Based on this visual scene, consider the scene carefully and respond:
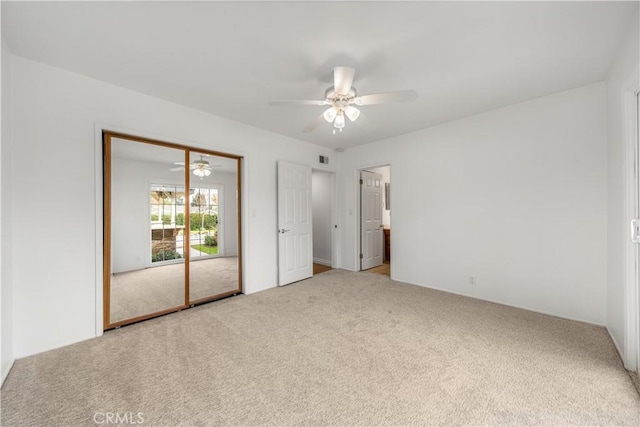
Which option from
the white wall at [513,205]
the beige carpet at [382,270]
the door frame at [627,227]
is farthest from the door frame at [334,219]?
the door frame at [627,227]

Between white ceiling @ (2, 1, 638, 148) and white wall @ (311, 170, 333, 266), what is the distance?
3.01 metres

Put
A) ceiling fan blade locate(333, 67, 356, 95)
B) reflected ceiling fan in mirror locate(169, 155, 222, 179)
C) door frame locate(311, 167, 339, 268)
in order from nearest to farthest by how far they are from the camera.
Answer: ceiling fan blade locate(333, 67, 356, 95) < reflected ceiling fan in mirror locate(169, 155, 222, 179) < door frame locate(311, 167, 339, 268)

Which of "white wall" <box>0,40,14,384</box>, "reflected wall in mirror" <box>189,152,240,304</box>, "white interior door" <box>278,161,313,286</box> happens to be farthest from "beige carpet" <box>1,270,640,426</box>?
"white interior door" <box>278,161,313,286</box>

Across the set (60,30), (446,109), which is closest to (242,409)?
(60,30)

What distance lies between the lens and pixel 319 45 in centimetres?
197

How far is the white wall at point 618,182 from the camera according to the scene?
188cm

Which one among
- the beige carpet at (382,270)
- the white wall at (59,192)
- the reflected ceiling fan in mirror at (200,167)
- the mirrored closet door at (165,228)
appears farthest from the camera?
the beige carpet at (382,270)

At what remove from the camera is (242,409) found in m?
1.55

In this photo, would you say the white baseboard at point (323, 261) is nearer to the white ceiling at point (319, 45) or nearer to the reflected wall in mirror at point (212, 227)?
the reflected wall in mirror at point (212, 227)

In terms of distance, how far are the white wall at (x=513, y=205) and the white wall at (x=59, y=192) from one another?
3.80 meters

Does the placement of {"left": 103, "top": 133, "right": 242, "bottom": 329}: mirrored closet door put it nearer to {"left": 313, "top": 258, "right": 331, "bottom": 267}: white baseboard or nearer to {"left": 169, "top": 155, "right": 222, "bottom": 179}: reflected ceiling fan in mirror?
{"left": 169, "top": 155, "right": 222, "bottom": 179}: reflected ceiling fan in mirror

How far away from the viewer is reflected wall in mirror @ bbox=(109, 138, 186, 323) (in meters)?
2.69

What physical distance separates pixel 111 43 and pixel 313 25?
1596mm

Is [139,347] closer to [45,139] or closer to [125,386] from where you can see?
[125,386]
